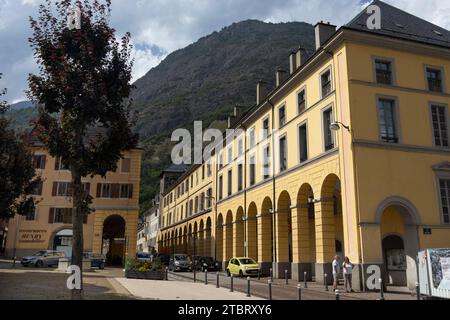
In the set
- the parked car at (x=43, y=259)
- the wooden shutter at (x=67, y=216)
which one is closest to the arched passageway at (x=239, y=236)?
the parked car at (x=43, y=259)

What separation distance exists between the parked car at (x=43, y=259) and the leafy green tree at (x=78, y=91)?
24.9m

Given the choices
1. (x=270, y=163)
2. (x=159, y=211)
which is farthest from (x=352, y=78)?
(x=159, y=211)

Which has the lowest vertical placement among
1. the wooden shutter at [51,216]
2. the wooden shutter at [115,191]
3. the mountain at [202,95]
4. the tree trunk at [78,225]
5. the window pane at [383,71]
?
the tree trunk at [78,225]

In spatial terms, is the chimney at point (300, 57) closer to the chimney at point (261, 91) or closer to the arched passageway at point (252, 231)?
the chimney at point (261, 91)

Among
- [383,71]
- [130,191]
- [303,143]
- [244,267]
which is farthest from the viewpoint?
[130,191]

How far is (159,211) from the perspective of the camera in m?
86.6

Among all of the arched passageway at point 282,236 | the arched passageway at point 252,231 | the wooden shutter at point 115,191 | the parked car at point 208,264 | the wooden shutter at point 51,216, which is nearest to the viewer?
the arched passageway at point 282,236

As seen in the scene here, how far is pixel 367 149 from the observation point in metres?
21.6

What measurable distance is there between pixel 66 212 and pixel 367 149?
33.6 m

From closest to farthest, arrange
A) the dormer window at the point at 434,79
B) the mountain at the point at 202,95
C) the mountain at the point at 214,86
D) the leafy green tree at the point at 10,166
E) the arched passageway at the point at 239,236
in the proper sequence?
the leafy green tree at the point at 10,166
the dormer window at the point at 434,79
the arched passageway at the point at 239,236
the mountain at the point at 202,95
the mountain at the point at 214,86

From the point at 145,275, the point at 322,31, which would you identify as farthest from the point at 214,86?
the point at 145,275

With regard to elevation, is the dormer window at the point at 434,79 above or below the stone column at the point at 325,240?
above

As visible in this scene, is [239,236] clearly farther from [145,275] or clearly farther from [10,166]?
[10,166]

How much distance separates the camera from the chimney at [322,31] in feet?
86.4
